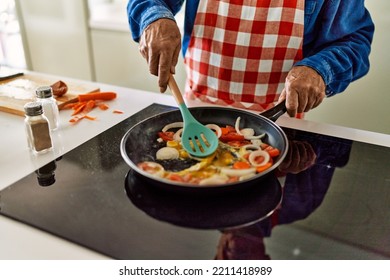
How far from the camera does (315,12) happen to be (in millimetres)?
1005

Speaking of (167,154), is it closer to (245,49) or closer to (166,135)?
(166,135)

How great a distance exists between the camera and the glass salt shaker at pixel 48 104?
90cm

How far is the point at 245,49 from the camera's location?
1055mm

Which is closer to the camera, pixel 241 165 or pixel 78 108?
pixel 241 165

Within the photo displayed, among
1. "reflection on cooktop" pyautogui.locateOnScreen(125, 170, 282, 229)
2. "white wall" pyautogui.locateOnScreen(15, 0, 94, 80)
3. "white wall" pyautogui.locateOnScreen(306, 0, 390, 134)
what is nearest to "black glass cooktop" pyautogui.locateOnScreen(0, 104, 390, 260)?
"reflection on cooktop" pyautogui.locateOnScreen(125, 170, 282, 229)

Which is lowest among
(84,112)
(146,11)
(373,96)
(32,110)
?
(373,96)

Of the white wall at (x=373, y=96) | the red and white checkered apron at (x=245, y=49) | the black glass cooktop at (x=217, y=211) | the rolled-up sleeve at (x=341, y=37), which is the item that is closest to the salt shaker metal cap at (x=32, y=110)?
the black glass cooktop at (x=217, y=211)

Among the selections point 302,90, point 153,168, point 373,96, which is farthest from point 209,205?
point 373,96

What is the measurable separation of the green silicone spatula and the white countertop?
9.0 inches

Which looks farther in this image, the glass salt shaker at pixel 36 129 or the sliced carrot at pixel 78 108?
the sliced carrot at pixel 78 108

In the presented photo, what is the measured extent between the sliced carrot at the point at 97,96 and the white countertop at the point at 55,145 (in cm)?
2

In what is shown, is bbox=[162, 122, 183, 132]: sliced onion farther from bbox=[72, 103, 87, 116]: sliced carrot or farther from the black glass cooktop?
bbox=[72, 103, 87, 116]: sliced carrot

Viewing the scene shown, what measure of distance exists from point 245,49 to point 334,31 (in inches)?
8.6

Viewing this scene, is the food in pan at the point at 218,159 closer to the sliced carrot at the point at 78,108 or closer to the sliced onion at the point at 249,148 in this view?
the sliced onion at the point at 249,148
